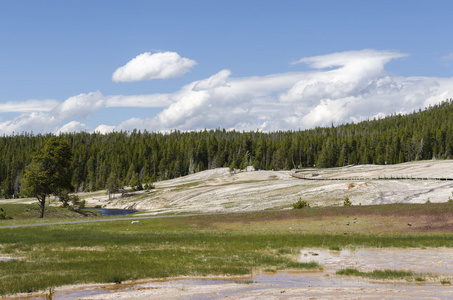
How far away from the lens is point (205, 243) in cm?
3778

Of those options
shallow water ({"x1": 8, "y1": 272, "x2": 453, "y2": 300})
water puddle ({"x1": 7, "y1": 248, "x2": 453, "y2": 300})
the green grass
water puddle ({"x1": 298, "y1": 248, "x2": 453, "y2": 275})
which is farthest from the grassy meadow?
the green grass

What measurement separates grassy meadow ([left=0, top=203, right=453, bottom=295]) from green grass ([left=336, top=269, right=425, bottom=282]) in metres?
2.38

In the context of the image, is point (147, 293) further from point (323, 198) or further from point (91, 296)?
point (323, 198)

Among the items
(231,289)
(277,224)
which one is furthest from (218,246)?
(277,224)

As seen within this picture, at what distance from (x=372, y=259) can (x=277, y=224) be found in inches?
981

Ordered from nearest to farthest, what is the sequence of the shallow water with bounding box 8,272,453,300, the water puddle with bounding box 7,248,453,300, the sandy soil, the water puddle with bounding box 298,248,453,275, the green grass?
the water puddle with bounding box 7,248,453,300 → the shallow water with bounding box 8,272,453,300 → the green grass → the water puddle with bounding box 298,248,453,275 → the sandy soil

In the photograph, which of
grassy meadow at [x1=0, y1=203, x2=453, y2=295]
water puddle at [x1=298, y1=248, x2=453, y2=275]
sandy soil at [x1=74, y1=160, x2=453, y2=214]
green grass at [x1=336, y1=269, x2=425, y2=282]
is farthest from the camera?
sandy soil at [x1=74, y1=160, x2=453, y2=214]

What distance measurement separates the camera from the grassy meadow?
2508 cm

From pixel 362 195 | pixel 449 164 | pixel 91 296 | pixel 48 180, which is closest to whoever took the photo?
pixel 91 296

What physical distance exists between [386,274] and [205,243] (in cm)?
1825

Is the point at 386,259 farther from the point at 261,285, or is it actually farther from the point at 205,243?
the point at 205,243

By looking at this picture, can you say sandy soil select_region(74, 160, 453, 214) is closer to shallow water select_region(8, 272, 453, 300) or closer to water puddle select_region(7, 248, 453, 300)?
water puddle select_region(7, 248, 453, 300)

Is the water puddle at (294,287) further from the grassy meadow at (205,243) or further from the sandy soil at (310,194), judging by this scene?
the sandy soil at (310,194)

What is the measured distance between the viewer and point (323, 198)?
81812mm
